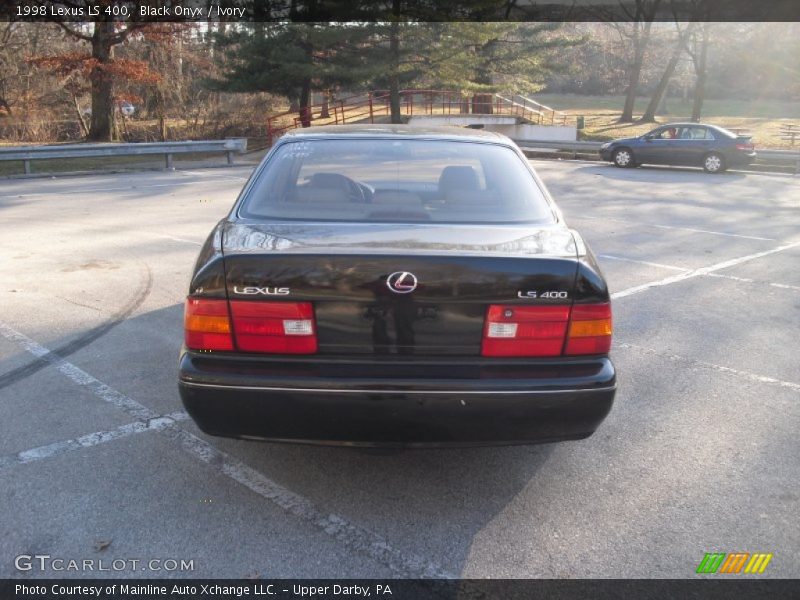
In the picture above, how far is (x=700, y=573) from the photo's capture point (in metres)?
2.72

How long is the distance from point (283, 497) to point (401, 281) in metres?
1.19

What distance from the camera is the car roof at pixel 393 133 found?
168 inches

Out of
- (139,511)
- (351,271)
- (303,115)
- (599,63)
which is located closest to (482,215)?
(351,271)

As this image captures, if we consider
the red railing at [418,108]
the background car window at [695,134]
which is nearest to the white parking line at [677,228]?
the background car window at [695,134]

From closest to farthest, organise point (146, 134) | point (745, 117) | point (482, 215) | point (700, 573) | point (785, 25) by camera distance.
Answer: point (700, 573)
point (482, 215)
point (146, 134)
point (745, 117)
point (785, 25)

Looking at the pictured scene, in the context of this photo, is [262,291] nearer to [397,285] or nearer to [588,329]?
[397,285]

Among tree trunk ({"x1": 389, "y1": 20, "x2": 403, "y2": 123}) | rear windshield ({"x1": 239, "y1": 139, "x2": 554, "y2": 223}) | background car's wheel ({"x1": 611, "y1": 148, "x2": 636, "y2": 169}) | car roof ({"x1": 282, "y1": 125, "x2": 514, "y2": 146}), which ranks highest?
tree trunk ({"x1": 389, "y1": 20, "x2": 403, "y2": 123})

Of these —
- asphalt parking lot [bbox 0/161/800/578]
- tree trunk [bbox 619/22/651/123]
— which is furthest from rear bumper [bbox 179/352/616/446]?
tree trunk [bbox 619/22/651/123]

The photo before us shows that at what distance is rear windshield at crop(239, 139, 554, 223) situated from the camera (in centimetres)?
358

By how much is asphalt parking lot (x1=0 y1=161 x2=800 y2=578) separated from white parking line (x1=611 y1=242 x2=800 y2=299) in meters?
0.31

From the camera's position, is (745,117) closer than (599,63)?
Yes

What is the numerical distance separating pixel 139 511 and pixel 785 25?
56.9 meters

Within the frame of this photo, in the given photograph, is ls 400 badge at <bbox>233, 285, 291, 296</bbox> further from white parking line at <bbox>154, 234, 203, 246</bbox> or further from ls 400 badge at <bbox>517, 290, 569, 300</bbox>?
white parking line at <bbox>154, 234, 203, 246</bbox>

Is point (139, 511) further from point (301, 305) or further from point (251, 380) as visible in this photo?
point (301, 305)
